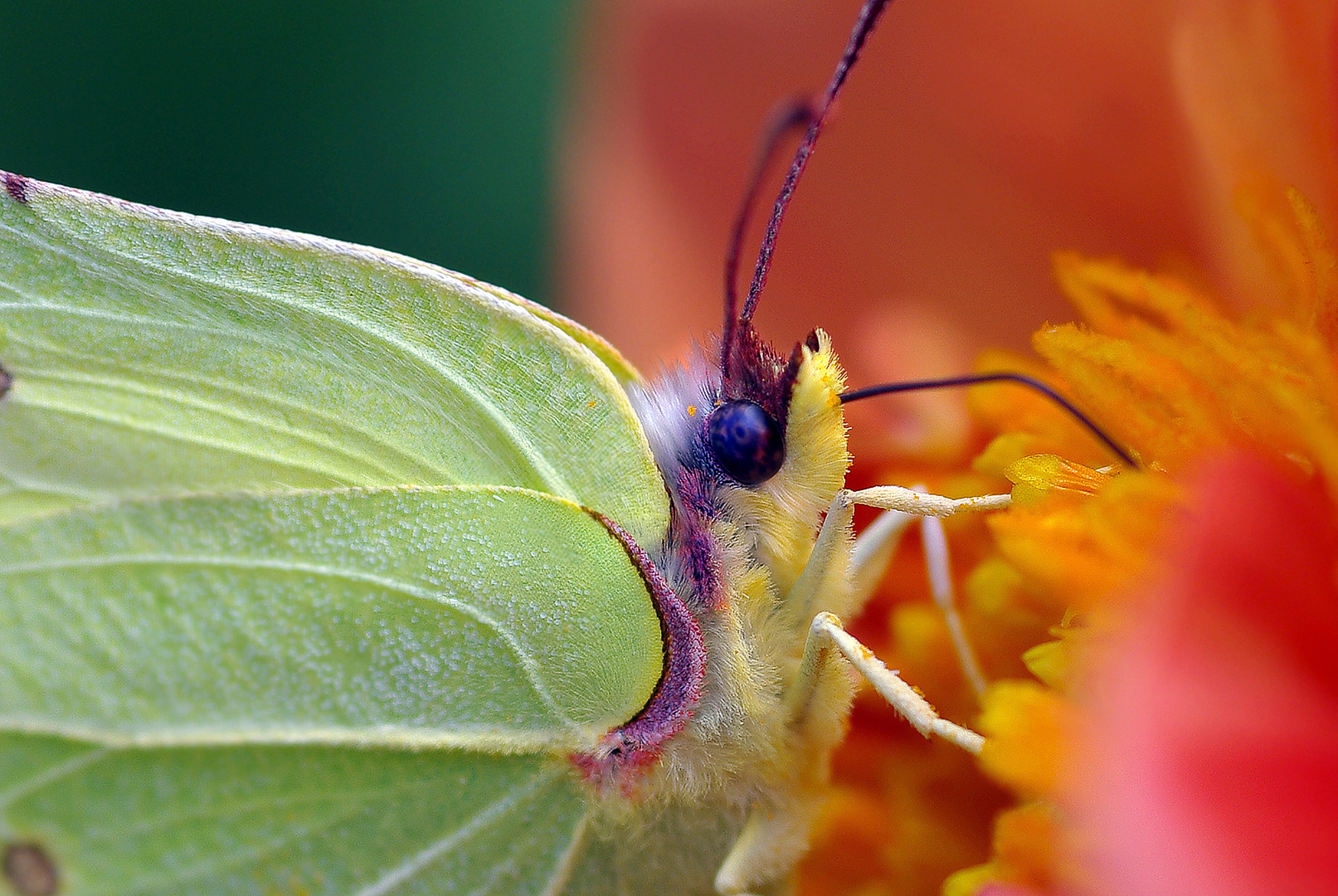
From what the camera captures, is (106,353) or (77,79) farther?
(77,79)

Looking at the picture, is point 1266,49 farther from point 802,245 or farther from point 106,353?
point 106,353

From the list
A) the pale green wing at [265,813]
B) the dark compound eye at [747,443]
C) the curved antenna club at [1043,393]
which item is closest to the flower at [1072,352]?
the curved antenna club at [1043,393]

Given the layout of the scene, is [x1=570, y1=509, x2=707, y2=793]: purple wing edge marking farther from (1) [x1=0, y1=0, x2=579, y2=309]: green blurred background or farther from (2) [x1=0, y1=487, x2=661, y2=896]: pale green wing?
(1) [x1=0, y1=0, x2=579, y2=309]: green blurred background

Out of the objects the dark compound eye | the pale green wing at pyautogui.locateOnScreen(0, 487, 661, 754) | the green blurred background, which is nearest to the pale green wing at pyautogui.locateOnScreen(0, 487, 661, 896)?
the pale green wing at pyautogui.locateOnScreen(0, 487, 661, 754)

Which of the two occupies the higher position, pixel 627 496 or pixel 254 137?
pixel 254 137

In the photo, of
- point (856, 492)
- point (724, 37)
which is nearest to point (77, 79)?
point (724, 37)

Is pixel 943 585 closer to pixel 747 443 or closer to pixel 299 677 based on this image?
pixel 747 443
